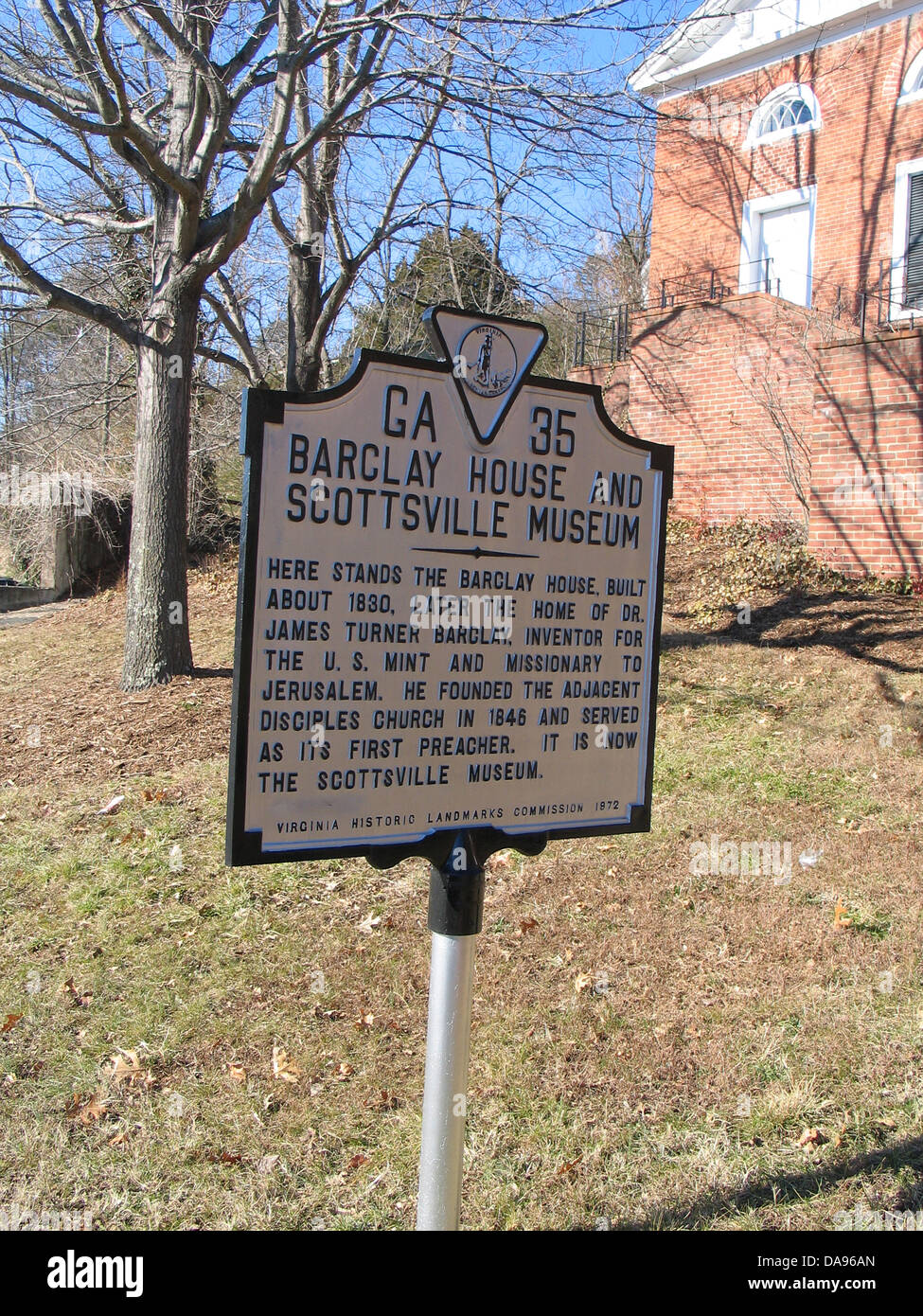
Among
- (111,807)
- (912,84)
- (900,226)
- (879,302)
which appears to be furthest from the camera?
(900,226)

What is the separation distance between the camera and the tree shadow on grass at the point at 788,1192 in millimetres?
2998

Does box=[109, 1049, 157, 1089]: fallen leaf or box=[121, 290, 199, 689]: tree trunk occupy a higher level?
box=[121, 290, 199, 689]: tree trunk

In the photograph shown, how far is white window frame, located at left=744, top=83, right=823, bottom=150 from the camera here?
15492 mm

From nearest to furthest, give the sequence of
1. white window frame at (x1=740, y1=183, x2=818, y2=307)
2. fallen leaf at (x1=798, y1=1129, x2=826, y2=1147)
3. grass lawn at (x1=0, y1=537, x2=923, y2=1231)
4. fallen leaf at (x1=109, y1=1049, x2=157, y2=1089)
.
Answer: grass lawn at (x1=0, y1=537, x2=923, y2=1231), fallen leaf at (x1=798, y1=1129, x2=826, y2=1147), fallen leaf at (x1=109, y1=1049, x2=157, y2=1089), white window frame at (x1=740, y1=183, x2=818, y2=307)

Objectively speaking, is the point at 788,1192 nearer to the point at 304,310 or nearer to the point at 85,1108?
the point at 85,1108

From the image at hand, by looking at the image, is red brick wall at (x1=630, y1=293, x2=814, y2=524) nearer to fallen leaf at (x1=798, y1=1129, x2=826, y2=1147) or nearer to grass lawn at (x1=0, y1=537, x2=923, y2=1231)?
grass lawn at (x1=0, y1=537, x2=923, y2=1231)

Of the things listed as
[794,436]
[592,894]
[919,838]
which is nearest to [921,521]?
[794,436]

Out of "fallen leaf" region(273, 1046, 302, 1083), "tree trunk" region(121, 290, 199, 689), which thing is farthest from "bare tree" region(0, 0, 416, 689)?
"fallen leaf" region(273, 1046, 302, 1083)

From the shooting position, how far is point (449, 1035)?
2529mm

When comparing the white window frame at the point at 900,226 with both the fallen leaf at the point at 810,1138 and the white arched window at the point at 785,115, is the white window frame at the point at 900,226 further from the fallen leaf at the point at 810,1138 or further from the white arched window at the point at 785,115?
the fallen leaf at the point at 810,1138

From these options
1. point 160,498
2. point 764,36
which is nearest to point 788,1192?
point 160,498

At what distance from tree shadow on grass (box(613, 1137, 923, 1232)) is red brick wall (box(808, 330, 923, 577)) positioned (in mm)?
7693

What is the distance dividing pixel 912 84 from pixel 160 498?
1244cm

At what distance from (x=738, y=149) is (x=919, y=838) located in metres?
14.2
